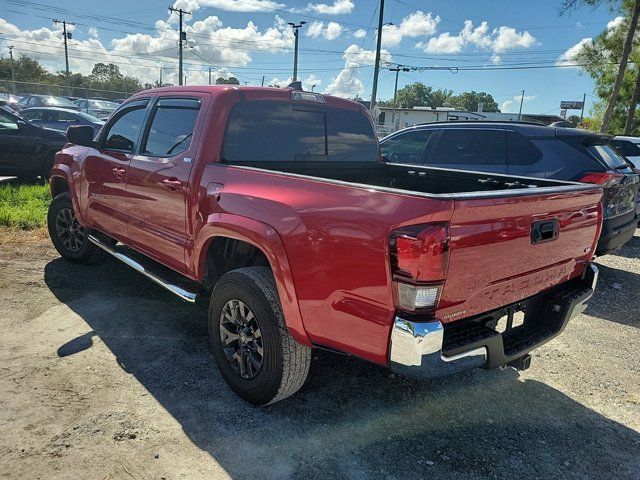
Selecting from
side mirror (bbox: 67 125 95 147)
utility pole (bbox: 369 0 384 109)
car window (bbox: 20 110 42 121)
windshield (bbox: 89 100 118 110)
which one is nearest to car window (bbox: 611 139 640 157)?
side mirror (bbox: 67 125 95 147)

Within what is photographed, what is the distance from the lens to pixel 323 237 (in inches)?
92.6

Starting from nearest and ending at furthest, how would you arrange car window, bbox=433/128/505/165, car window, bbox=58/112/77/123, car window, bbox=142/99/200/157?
car window, bbox=142/99/200/157 → car window, bbox=433/128/505/165 → car window, bbox=58/112/77/123

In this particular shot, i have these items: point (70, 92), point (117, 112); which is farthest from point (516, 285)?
point (70, 92)

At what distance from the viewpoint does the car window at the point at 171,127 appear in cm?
351

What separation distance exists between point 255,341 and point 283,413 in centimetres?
48

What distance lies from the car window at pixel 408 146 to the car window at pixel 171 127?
3.88 m

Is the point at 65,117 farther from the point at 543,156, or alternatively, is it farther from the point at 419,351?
the point at 419,351

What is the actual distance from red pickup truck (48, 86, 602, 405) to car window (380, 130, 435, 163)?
2748 mm

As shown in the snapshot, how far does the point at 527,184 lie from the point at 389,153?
4.05 m

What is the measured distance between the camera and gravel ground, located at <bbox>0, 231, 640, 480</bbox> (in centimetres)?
249

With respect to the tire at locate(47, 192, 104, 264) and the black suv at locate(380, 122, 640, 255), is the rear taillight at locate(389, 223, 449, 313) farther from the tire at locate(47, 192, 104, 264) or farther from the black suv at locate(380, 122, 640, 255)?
the tire at locate(47, 192, 104, 264)

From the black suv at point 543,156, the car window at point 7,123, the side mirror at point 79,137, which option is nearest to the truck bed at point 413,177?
the side mirror at point 79,137

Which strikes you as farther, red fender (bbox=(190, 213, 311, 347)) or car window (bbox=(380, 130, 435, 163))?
car window (bbox=(380, 130, 435, 163))

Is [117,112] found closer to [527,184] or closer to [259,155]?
[259,155]
